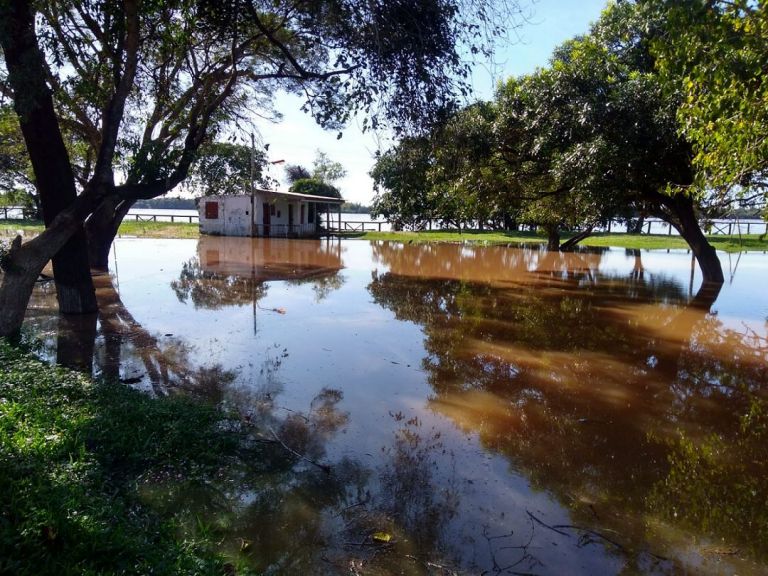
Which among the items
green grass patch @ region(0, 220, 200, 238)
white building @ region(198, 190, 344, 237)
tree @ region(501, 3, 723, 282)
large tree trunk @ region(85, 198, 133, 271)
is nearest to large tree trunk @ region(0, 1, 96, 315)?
large tree trunk @ region(85, 198, 133, 271)

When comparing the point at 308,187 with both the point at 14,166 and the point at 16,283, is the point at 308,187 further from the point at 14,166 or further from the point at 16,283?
the point at 16,283

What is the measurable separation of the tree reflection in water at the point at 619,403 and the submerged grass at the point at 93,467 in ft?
8.37

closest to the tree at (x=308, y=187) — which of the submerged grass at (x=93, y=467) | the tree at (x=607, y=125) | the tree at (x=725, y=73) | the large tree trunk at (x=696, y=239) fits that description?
the tree at (x=607, y=125)

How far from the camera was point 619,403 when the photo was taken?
6.13m

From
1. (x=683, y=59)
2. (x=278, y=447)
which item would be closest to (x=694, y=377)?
(x=683, y=59)

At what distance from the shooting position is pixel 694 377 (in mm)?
7234

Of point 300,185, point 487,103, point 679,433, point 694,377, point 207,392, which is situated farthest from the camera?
point 300,185

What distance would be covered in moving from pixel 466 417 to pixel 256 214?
30024 mm

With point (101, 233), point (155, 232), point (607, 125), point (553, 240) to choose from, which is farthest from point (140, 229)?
point (607, 125)

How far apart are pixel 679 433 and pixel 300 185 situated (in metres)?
43.2

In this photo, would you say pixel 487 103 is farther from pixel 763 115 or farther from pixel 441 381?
pixel 441 381

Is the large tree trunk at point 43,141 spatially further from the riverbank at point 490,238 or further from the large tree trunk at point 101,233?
the riverbank at point 490,238

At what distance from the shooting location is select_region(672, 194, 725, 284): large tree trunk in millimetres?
15289

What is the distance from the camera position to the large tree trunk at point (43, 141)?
6926 millimetres
